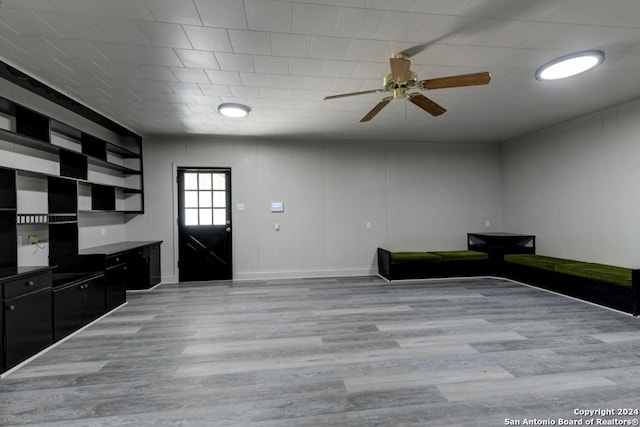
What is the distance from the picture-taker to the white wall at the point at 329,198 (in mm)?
5355

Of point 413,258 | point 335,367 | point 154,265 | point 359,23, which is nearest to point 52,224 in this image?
point 154,265

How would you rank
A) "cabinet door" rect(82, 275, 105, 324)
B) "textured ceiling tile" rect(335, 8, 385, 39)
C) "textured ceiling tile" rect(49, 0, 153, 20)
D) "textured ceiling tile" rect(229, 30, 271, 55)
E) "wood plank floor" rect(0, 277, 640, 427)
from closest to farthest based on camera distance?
"wood plank floor" rect(0, 277, 640, 427) < "textured ceiling tile" rect(49, 0, 153, 20) < "textured ceiling tile" rect(335, 8, 385, 39) < "textured ceiling tile" rect(229, 30, 271, 55) < "cabinet door" rect(82, 275, 105, 324)

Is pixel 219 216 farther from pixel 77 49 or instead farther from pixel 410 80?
pixel 410 80

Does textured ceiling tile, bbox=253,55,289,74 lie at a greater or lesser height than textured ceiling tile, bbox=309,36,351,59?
greater

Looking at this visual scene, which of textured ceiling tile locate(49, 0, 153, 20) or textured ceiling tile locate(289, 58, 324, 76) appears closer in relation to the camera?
textured ceiling tile locate(49, 0, 153, 20)

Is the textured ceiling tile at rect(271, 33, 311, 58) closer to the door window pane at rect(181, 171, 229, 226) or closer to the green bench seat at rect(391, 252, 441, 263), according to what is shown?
the door window pane at rect(181, 171, 229, 226)

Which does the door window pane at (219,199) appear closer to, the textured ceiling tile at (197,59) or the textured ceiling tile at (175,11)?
the textured ceiling tile at (197,59)

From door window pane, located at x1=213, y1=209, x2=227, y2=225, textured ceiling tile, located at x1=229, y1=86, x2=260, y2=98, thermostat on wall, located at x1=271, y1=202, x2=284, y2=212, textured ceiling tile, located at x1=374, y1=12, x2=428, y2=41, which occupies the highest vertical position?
textured ceiling tile, located at x1=229, y1=86, x2=260, y2=98

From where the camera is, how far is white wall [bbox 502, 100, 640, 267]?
12.7 feet

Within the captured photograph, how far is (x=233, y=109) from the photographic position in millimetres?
3801

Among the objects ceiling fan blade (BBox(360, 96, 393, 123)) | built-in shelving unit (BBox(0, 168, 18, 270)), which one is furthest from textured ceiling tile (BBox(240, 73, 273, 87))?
built-in shelving unit (BBox(0, 168, 18, 270))

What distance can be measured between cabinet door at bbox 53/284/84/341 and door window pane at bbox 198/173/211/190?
8.87 ft

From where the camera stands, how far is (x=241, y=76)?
9.75 ft

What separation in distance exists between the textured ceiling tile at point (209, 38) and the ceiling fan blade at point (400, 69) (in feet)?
4.46
